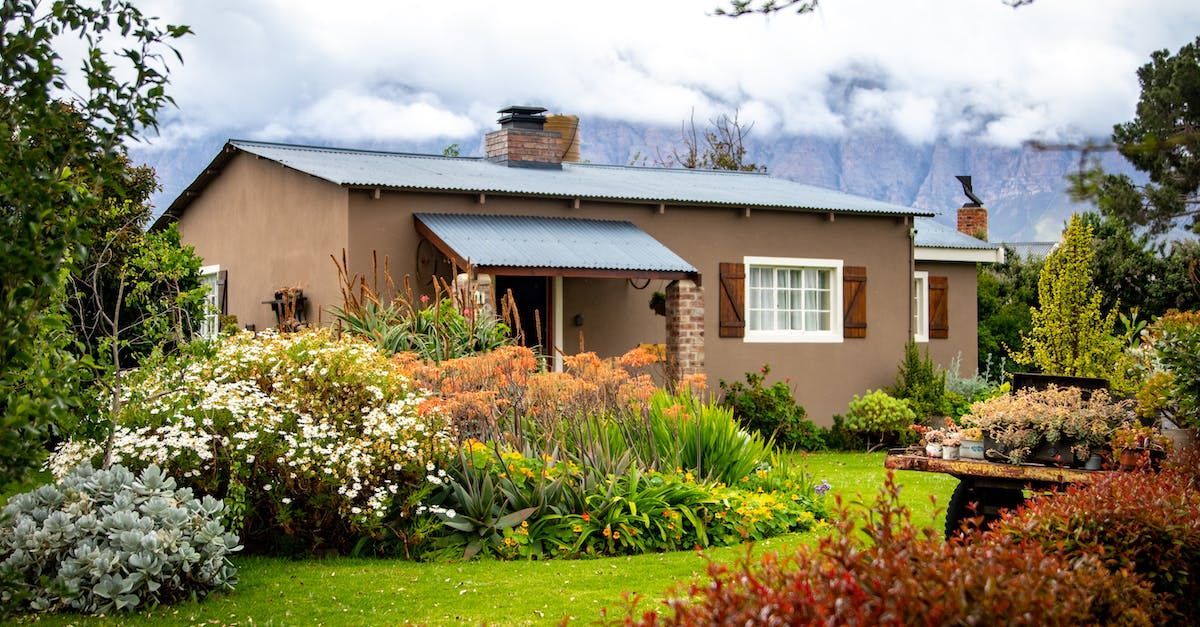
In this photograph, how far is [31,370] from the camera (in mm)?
4602

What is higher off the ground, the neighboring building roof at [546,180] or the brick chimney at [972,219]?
the brick chimney at [972,219]

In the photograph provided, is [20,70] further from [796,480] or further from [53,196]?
[796,480]

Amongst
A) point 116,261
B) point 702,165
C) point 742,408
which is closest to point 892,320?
point 742,408

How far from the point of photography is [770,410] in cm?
1773

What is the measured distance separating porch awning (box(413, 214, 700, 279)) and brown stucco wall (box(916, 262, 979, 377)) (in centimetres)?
724

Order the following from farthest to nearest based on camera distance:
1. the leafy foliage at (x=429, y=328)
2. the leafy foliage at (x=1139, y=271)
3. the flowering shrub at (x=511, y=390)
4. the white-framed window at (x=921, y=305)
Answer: the leafy foliage at (x=1139, y=271) → the white-framed window at (x=921, y=305) → the leafy foliage at (x=429, y=328) → the flowering shrub at (x=511, y=390)

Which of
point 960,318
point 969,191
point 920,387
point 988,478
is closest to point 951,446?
point 988,478

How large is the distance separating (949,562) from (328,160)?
15.0 metres

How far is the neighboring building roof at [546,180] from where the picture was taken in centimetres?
1658

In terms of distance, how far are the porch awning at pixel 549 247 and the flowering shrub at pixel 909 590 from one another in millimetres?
11124

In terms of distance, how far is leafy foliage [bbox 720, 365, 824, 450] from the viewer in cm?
1758

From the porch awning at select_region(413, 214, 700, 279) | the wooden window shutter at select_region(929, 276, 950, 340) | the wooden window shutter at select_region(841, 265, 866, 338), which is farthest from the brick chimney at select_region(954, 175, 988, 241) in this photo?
the porch awning at select_region(413, 214, 700, 279)

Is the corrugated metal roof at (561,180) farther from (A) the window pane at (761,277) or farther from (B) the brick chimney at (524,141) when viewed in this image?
(A) the window pane at (761,277)

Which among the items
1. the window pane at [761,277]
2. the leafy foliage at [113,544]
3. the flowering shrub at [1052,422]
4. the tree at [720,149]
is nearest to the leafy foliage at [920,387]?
the window pane at [761,277]
